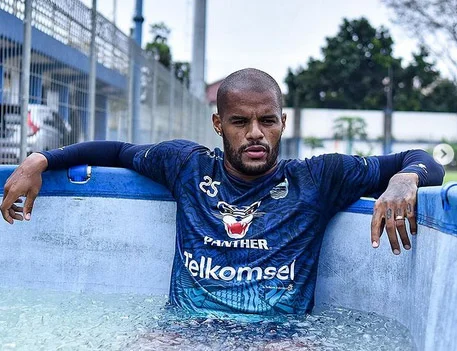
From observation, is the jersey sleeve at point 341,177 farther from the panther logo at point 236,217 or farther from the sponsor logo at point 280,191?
the panther logo at point 236,217

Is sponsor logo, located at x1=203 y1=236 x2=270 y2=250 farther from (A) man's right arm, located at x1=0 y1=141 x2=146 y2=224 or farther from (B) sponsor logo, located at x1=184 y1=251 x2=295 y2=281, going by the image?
(A) man's right arm, located at x1=0 y1=141 x2=146 y2=224

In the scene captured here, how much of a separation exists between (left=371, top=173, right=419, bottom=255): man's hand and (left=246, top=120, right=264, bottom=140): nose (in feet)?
1.70

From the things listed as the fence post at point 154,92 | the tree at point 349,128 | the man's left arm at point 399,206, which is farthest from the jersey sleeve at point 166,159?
the tree at point 349,128

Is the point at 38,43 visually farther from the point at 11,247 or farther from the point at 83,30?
the point at 11,247

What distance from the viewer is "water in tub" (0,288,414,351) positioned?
7.18ft

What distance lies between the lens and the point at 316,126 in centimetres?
3803

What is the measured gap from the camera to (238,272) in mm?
2471

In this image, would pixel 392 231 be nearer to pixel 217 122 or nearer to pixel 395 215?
pixel 395 215

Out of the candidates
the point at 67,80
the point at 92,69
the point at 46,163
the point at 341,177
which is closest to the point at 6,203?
the point at 46,163

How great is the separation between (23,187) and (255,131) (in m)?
→ 0.89

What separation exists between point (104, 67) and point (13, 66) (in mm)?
2465

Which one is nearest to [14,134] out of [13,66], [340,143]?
[13,66]

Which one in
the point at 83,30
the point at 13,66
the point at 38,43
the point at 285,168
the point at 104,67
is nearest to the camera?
the point at 285,168

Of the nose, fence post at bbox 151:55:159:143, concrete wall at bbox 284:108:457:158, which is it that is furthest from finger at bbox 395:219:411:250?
concrete wall at bbox 284:108:457:158
